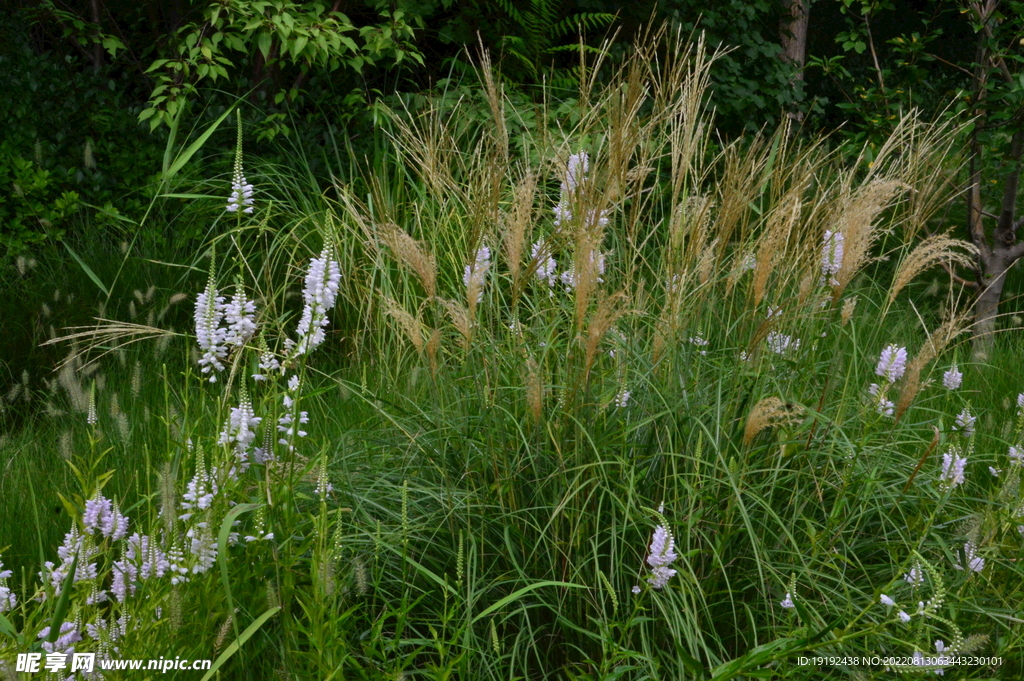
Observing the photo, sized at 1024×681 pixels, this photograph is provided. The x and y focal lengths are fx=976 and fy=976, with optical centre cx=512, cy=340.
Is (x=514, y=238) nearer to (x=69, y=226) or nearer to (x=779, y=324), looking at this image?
(x=779, y=324)

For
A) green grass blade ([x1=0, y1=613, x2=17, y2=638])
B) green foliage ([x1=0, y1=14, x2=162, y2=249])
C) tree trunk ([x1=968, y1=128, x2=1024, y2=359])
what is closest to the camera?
green grass blade ([x1=0, y1=613, x2=17, y2=638])

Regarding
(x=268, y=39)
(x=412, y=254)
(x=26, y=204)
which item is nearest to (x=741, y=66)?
(x=268, y=39)

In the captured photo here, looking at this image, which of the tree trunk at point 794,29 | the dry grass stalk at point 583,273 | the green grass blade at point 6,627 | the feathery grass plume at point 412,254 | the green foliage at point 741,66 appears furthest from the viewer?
the tree trunk at point 794,29

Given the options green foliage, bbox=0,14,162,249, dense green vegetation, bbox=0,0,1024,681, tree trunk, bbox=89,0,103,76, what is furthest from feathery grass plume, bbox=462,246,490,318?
tree trunk, bbox=89,0,103,76

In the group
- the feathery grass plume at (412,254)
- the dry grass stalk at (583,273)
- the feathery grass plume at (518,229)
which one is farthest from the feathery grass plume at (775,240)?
the feathery grass plume at (412,254)

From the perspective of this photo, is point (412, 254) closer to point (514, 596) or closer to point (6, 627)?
point (514, 596)

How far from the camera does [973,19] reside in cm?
484

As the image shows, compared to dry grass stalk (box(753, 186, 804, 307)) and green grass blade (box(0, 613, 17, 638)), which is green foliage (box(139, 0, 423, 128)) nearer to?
dry grass stalk (box(753, 186, 804, 307))

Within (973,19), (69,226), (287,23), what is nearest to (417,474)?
(287,23)

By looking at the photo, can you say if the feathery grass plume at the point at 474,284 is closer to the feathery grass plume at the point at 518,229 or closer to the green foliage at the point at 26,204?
the feathery grass plume at the point at 518,229

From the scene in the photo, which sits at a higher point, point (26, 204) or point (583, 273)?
point (583, 273)

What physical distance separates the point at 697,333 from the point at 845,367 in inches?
42.1

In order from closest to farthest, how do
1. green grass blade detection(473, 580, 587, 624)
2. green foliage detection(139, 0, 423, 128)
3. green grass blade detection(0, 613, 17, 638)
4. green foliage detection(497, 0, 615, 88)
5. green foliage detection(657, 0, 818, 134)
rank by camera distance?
1. green grass blade detection(0, 613, 17, 638)
2. green grass blade detection(473, 580, 587, 624)
3. green foliage detection(139, 0, 423, 128)
4. green foliage detection(497, 0, 615, 88)
5. green foliage detection(657, 0, 818, 134)

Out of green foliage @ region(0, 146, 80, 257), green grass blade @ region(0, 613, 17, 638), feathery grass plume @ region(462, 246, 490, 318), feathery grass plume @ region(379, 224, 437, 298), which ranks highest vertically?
feathery grass plume @ region(379, 224, 437, 298)
